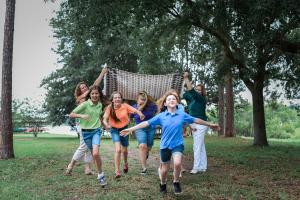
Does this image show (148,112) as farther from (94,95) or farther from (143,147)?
(94,95)

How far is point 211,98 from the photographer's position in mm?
47625

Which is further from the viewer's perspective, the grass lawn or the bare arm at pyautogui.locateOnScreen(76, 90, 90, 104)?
the bare arm at pyautogui.locateOnScreen(76, 90, 90, 104)

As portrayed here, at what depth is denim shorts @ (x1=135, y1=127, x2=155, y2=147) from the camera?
1041 centimetres

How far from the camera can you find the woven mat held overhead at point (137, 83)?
11523mm

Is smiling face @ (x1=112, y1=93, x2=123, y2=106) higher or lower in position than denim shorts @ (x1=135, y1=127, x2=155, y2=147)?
higher

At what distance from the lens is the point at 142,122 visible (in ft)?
28.5

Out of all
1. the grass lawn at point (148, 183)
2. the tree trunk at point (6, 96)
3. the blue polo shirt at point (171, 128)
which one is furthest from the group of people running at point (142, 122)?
the tree trunk at point (6, 96)

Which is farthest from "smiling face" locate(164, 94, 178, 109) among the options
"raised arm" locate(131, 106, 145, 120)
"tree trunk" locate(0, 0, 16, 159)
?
"tree trunk" locate(0, 0, 16, 159)

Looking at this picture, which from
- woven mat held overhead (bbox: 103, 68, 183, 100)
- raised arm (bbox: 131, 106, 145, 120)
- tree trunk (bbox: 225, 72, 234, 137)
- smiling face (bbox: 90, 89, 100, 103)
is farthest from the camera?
tree trunk (bbox: 225, 72, 234, 137)

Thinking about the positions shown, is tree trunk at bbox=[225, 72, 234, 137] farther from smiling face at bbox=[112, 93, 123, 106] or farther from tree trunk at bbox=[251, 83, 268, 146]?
smiling face at bbox=[112, 93, 123, 106]

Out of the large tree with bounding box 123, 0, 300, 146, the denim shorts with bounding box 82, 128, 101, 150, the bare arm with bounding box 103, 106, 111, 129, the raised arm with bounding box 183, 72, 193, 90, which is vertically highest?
the large tree with bounding box 123, 0, 300, 146

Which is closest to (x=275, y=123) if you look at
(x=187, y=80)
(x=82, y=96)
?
(x=187, y=80)

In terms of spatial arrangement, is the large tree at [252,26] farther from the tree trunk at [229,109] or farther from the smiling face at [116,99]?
Result: the tree trunk at [229,109]

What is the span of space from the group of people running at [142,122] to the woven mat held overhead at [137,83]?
52cm
